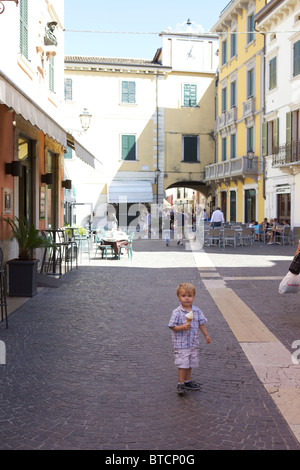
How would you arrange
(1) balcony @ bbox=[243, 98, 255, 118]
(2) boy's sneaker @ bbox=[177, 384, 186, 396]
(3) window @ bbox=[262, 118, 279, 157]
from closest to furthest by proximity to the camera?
(2) boy's sneaker @ bbox=[177, 384, 186, 396] < (3) window @ bbox=[262, 118, 279, 157] < (1) balcony @ bbox=[243, 98, 255, 118]

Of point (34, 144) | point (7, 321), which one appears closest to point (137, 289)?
point (7, 321)

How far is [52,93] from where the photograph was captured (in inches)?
575

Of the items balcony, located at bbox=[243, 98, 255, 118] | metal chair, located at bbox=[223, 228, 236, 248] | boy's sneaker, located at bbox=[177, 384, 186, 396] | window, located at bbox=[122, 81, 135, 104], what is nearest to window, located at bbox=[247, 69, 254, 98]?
balcony, located at bbox=[243, 98, 255, 118]

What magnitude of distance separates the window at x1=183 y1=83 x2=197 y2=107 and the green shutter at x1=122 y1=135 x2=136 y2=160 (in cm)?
446

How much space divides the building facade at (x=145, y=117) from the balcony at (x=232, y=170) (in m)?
1.85

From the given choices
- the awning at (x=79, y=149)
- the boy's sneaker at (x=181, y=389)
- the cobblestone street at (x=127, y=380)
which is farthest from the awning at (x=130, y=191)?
the boy's sneaker at (x=181, y=389)

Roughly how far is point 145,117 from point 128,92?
76.8 inches

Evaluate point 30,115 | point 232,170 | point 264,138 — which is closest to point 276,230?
point 264,138

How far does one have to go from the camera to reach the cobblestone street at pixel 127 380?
332 centimetres

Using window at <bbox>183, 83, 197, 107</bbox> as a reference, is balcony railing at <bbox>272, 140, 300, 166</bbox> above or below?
below

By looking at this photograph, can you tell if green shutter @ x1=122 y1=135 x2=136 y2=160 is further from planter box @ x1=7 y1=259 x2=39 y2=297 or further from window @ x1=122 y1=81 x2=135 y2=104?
planter box @ x1=7 y1=259 x2=39 y2=297

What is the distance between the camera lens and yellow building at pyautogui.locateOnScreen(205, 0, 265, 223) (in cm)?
2731

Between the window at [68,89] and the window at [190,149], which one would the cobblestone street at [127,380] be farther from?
the window at [190,149]
